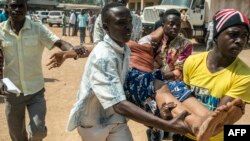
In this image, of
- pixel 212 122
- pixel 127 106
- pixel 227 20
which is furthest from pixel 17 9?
pixel 212 122

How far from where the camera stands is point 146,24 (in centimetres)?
2003

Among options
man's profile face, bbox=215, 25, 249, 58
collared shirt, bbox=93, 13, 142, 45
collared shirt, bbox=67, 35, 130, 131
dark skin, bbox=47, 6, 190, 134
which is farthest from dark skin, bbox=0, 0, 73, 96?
man's profile face, bbox=215, 25, 249, 58

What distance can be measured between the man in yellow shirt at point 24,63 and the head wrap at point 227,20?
69.5 inches

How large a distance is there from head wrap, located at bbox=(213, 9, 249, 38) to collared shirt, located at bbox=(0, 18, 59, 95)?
6.56ft

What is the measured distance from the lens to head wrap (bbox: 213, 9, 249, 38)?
8.42ft

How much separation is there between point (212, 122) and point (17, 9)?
2.64m

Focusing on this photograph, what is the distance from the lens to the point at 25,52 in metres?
4.13

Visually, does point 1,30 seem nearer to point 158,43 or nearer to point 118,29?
point 158,43

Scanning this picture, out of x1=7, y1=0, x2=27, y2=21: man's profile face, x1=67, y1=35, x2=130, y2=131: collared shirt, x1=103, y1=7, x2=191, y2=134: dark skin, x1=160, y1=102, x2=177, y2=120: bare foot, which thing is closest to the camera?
x1=103, y1=7, x2=191, y2=134: dark skin

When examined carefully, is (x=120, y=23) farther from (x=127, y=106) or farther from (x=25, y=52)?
(x=25, y=52)

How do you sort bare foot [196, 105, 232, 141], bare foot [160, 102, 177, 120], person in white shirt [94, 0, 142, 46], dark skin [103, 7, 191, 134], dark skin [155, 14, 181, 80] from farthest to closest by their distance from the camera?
person in white shirt [94, 0, 142, 46]
dark skin [155, 14, 181, 80]
bare foot [160, 102, 177, 120]
dark skin [103, 7, 191, 134]
bare foot [196, 105, 232, 141]

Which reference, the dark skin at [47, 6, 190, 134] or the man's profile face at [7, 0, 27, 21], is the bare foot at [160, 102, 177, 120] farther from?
the man's profile face at [7, 0, 27, 21]

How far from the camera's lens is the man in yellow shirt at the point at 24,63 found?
13.4 feet

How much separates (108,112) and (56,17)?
115ft
